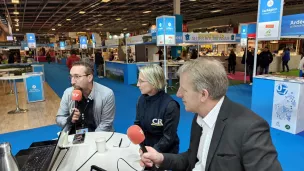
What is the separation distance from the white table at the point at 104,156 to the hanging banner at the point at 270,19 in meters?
3.80

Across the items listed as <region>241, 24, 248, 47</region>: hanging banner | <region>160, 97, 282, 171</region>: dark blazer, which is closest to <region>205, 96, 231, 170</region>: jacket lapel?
<region>160, 97, 282, 171</region>: dark blazer

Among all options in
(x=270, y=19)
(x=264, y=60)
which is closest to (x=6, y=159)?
(x=270, y=19)

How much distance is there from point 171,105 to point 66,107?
46.3 inches

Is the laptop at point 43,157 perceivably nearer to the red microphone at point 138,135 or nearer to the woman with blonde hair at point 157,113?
the red microphone at point 138,135

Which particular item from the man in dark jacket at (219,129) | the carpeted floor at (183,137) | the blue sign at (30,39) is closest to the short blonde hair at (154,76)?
the man in dark jacket at (219,129)

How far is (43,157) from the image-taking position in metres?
1.41

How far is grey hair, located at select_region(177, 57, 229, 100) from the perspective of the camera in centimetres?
108

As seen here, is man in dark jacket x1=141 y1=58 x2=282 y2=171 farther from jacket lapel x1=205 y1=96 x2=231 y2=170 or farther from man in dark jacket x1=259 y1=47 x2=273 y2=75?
man in dark jacket x1=259 y1=47 x2=273 y2=75

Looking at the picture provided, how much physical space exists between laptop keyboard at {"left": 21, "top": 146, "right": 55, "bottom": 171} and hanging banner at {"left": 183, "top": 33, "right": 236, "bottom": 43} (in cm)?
879

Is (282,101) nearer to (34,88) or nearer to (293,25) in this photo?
(293,25)

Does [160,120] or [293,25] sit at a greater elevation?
[293,25]

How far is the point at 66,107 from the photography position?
7.91 feet

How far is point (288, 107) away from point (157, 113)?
3.16 m

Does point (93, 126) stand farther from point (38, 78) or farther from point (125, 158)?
point (38, 78)
